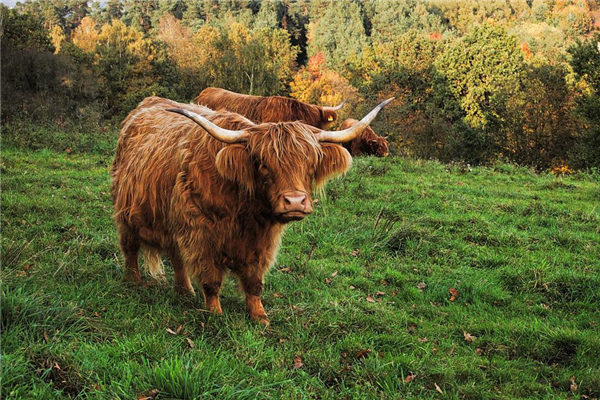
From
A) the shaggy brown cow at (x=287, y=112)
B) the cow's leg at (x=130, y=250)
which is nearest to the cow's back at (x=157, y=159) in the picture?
the cow's leg at (x=130, y=250)

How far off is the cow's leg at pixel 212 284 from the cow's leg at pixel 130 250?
959mm

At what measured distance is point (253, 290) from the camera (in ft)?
13.8

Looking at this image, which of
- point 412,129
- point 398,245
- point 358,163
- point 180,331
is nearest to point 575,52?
point 412,129

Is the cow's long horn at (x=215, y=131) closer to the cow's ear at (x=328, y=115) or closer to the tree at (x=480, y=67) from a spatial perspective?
the cow's ear at (x=328, y=115)

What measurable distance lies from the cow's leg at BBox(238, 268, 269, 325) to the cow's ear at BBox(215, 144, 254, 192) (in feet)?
2.85

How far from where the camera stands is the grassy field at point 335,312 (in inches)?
110

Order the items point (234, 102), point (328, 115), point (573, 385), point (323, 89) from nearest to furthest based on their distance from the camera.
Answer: point (573, 385) < point (328, 115) < point (234, 102) < point (323, 89)

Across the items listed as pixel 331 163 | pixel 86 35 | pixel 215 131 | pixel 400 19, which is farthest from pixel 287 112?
pixel 400 19

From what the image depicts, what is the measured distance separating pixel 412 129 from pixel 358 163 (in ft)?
65.0

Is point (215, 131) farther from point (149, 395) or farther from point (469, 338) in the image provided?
point (469, 338)

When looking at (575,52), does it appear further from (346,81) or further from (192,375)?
(192,375)

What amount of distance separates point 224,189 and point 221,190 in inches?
1.0

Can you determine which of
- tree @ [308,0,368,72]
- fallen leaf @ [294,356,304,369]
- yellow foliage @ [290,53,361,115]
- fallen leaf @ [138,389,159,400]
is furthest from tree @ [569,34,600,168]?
tree @ [308,0,368,72]

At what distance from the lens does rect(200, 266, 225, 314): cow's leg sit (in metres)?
4.08
